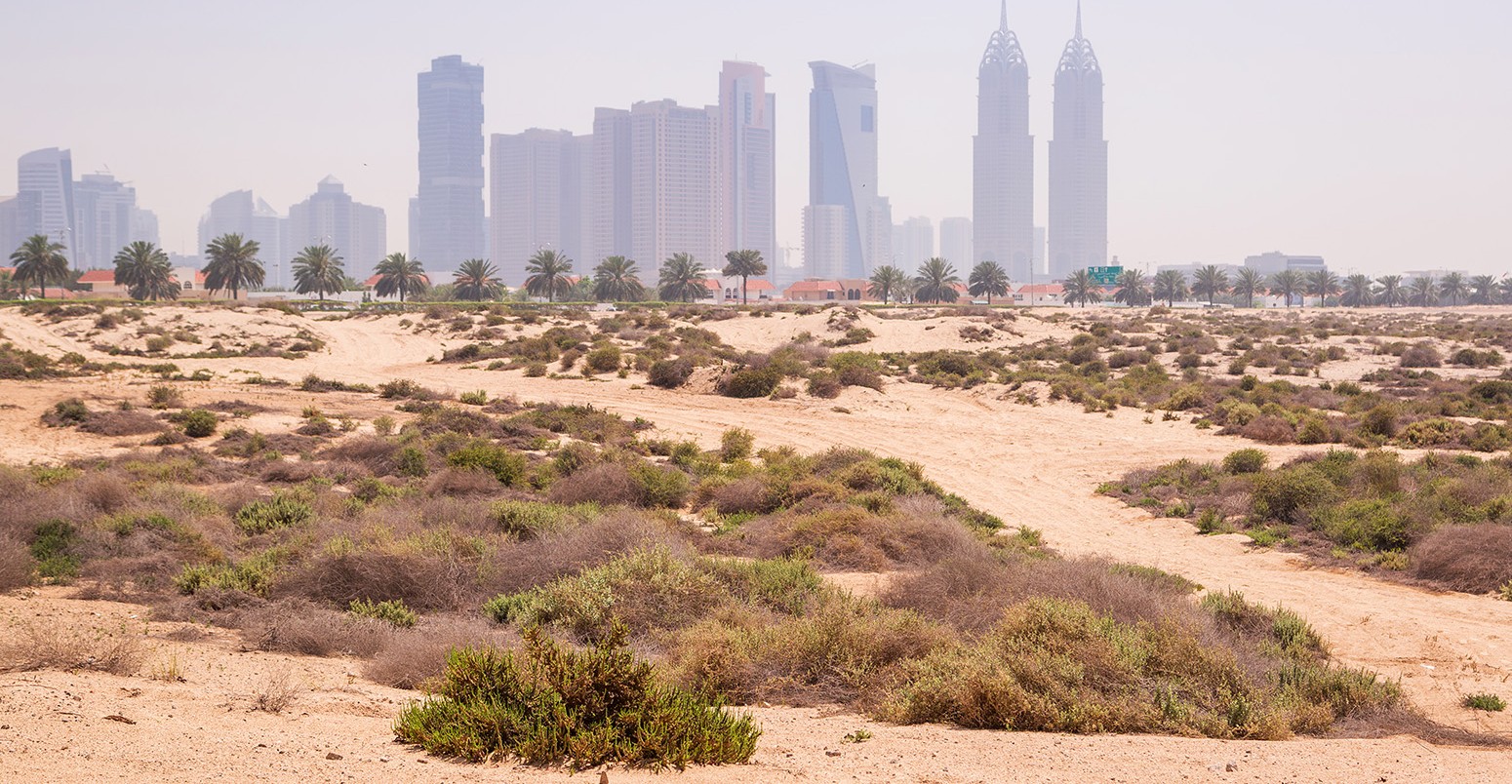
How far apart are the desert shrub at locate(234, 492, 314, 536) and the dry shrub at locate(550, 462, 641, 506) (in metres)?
3.97

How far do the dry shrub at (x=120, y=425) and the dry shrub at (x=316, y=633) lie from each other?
16155 mm

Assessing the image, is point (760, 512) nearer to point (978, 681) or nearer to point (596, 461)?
point (596, 461)

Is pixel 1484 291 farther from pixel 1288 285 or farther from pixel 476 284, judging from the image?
pixel 476 284

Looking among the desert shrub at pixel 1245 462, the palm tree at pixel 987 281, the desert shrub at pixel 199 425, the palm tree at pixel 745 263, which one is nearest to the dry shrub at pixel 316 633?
the desert shrub at pixel 199 425

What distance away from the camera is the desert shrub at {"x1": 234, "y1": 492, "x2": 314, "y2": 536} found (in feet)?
47.4

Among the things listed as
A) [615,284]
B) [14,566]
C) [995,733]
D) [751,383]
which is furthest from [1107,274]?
[995,733]

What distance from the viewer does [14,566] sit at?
1170 cm

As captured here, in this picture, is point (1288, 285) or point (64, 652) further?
point (1288, 285)

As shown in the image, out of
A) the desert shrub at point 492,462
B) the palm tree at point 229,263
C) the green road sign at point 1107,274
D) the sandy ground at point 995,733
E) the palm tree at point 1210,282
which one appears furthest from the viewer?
the green road sign at point 1107,274

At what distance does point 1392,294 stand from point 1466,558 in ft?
488

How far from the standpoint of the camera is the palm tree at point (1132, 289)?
435 feet

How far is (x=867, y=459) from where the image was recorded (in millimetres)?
21562

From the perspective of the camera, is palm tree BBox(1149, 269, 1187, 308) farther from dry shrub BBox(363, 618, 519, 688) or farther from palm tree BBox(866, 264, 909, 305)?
dry shrub BBox(363, 618, 519, 688)

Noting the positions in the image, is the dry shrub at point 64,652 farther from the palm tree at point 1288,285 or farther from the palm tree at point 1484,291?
the palm tree at point 1484,291
